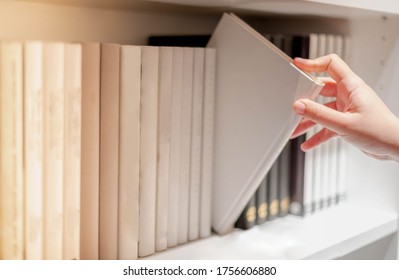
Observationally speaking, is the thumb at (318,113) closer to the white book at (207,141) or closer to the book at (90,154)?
the white book at (207,141)

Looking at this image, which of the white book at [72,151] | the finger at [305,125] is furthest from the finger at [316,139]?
the white book at [72,151]

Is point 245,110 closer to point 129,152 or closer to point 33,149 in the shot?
point 129,152

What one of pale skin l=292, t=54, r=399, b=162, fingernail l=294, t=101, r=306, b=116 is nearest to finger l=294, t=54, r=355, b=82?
pale skin l=292, t=54, r=399, b=162

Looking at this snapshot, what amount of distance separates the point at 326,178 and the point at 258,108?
381 mm

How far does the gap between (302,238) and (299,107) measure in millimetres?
354

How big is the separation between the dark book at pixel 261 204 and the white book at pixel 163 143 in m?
0.23

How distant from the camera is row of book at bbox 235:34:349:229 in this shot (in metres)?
1.04

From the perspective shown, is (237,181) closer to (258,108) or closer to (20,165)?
(258,108)

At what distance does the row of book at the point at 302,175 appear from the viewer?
1.04 metres

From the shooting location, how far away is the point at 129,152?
2.61 ft

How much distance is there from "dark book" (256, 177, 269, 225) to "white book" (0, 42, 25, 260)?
50cm

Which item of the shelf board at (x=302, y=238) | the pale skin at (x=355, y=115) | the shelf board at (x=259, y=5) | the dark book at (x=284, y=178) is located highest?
the shelf board at (x=259, y=5)

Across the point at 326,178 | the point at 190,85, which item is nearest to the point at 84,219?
the point at 190,85

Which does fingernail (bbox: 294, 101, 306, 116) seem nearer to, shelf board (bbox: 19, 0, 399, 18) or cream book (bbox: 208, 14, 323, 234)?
cream book (bbox: 208, 14, 323, 234)
